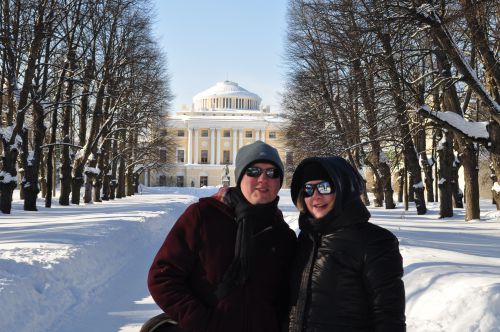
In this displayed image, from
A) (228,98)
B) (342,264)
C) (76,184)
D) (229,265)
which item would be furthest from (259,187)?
(228,98)

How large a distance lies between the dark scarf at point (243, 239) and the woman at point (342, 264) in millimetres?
235

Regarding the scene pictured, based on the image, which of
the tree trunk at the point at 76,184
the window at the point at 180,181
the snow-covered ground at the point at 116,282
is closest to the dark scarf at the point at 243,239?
the snow-covered ground at the point at 116,282

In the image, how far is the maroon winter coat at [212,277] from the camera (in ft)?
9.21

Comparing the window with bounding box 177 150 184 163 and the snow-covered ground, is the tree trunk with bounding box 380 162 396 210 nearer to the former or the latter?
the snow-covered ground

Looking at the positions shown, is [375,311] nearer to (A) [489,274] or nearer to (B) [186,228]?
(B) [186,228]

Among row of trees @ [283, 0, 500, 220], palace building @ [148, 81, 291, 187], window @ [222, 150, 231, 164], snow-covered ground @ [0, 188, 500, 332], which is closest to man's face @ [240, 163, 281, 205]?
snow-covered ground @ [0, 188, 500, 332]

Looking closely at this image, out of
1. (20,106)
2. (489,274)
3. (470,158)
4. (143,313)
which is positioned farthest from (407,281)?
(20,106)

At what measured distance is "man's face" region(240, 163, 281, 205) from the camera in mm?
3002

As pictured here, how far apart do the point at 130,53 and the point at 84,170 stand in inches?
283

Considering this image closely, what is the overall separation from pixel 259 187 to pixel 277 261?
0.39 meters

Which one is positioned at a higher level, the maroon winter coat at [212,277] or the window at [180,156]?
the window at [180,156]

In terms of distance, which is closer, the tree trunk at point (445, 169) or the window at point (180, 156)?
the tree trunk at point (445, 169)

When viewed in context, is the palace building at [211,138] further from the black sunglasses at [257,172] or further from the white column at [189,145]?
the black sunglasses at [257,172]

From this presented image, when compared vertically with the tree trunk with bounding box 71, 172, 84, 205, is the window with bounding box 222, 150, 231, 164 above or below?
above
